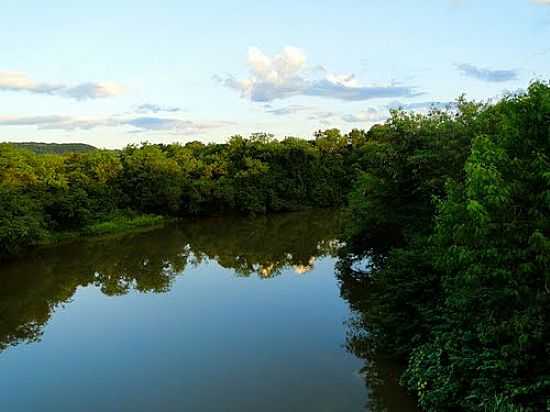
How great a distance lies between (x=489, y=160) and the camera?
9234 mm

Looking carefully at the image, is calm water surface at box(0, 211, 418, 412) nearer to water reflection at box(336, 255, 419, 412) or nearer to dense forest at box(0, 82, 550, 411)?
water reflection at box(336, 255, 419, 412)

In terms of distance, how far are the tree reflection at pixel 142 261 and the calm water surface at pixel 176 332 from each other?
111 mm

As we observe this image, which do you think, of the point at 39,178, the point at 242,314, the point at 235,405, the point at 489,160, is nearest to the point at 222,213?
the point at 39,178

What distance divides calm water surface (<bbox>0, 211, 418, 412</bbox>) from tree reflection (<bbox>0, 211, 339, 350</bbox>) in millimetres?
111

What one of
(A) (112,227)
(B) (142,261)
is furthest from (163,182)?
(B) (142,261)

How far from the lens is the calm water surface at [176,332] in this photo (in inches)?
489

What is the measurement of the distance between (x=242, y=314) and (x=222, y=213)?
32.2 metres

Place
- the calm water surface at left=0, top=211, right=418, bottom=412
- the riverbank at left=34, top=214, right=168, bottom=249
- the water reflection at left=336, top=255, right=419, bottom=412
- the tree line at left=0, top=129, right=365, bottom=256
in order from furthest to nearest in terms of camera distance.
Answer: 1. the riverbank at left=34, top=214, right=168, bottom=249
2. the tree line at left=0, top=129, right=365, bottom=256
3. the calm water surface at left=0, top=211, right=418, bottom=412
4. the water reflection at left=336, top=255, right=419, bottom=412

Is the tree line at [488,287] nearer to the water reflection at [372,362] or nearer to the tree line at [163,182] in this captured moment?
the water reflection at [372,362]

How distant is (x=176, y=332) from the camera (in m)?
17.4

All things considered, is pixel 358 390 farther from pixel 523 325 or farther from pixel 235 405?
pixel 523 325

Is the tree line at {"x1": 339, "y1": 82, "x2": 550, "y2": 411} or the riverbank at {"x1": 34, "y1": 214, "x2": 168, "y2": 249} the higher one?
the tree line at {"x1": 339, "y1": 82, "x2": 550, "y2": 411}

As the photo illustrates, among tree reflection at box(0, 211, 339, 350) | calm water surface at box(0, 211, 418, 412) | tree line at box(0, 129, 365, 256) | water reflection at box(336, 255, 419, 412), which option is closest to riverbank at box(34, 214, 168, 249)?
tree line at box(0, 129, 365, 256)

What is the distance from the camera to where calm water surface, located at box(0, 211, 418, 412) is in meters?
12.4
